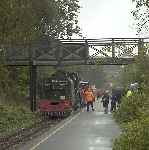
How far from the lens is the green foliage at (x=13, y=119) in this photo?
30578mm

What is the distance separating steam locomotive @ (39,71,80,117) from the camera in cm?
4053

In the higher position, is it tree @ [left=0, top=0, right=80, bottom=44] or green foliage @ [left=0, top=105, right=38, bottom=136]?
tree @ [left=0, top=0, right=80, bottom=44]

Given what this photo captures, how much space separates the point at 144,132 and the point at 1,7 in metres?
13.1

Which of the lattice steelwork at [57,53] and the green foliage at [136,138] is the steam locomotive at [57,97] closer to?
the lattice steelwork at [57,53]

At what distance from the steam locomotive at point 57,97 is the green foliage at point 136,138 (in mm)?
25842

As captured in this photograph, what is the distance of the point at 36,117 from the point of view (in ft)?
131

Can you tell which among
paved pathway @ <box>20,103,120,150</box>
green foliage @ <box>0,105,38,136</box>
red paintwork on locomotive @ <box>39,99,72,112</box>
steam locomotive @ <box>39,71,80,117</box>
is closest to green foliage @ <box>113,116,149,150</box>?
paved pathway @ <box>20,103,120,150</box>

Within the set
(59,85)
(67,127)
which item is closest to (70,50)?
(59,85)

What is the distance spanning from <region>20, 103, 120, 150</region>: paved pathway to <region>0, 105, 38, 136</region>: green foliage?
2.43 m

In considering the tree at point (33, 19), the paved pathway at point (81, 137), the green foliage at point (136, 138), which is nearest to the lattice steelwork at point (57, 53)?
the tree at point (33, 19)

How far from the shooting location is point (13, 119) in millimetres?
35406

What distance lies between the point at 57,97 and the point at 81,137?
16.4m

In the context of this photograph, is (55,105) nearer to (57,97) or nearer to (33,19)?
(57,97)

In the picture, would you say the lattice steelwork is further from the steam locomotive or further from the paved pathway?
the paved pathway
